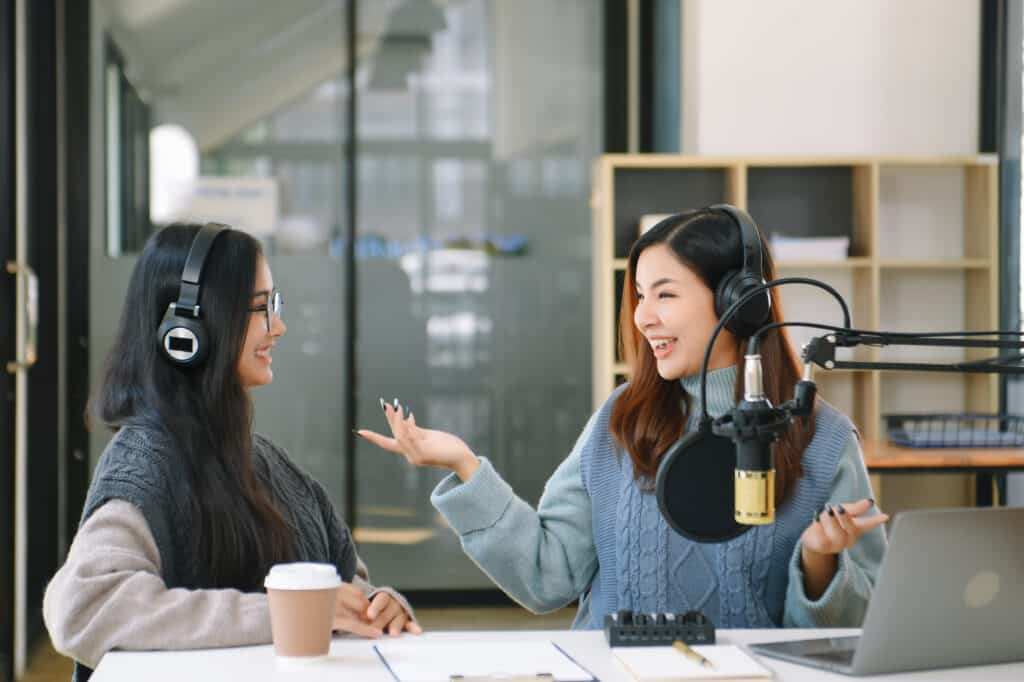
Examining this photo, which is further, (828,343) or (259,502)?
(259,502)

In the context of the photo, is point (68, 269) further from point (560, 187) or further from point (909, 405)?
point (909, 405)

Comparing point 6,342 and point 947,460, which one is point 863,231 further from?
point 6,342

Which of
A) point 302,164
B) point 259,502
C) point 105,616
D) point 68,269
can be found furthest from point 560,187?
point 105,616

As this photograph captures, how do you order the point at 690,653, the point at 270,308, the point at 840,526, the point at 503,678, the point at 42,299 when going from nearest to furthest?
the point at 503,678
the point at 690,653
the point at 840,526
the point at 270,308
the point at 42,299

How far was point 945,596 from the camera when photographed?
56.7 inches

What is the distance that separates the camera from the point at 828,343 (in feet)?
4.50

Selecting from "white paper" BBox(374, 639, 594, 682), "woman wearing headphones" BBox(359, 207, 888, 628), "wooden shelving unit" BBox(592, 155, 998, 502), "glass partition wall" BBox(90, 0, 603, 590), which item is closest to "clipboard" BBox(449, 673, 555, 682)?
"white paper" BBox(374, 639, 594, 682)

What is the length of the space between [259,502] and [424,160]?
126 inches

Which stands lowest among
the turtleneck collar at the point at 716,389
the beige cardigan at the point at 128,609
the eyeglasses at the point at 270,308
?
the beige cardigan at the point at 128,609

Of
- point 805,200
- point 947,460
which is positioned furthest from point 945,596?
point 805,200

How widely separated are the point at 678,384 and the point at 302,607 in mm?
824

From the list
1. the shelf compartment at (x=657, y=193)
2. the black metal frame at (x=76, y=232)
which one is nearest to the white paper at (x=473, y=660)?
the shelf compartment at (x=657, y=193)

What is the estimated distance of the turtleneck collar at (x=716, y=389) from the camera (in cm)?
206

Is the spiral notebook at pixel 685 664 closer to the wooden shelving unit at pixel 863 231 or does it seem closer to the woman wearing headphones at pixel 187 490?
the woman wearing headphones at pixel 187 490
